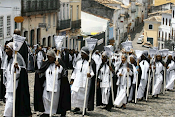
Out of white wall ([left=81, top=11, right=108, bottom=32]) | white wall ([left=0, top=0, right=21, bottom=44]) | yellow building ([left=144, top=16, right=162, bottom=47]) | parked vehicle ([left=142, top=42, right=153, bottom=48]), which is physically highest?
white wall ([left=0, top=0, right=21, bottom=44])

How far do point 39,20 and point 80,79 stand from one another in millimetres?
26639

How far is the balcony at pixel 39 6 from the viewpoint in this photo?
36156 millimetres

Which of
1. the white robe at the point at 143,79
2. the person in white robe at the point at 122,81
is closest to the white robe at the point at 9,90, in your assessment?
the person in white robe at the point at 122,81

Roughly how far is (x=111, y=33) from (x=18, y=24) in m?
36.8

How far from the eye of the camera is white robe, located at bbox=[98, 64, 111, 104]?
15.2 metres

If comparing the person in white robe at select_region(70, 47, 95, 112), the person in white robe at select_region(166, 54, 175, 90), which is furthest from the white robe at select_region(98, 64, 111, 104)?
the person in white robe at select_region(166, 54, 175, 90)

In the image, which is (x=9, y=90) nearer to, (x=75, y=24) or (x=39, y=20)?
(x=39, y=20)

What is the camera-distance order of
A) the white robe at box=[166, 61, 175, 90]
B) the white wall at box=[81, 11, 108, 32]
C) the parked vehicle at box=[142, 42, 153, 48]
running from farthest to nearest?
the parked vehicle at box=[142, 42, 153, 48] → the white wall at box=[81, 11, 108, 32] → the white robe at box=[166, 61, 175, 90]

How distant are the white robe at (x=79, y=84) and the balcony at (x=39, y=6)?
22300 mm

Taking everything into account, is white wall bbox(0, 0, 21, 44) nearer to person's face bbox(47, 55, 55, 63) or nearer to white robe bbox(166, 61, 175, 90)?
white robe bbox(166, 61, 175, 90)

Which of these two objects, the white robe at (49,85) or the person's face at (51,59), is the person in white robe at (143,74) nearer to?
the white robe at (49,85)

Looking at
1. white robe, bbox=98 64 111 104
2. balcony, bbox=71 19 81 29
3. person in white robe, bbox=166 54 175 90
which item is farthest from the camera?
balcony, bbox=71 19 81 29

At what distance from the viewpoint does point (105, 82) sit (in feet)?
50.0

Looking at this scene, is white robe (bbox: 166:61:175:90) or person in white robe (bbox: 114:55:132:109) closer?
person in white robe (bbox: 114:55:132:109)
